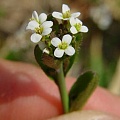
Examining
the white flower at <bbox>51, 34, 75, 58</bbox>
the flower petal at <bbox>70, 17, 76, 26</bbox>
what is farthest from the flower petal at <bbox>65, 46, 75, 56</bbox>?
the flower petal at <bbox>70, 17, 76, 26</bbox>

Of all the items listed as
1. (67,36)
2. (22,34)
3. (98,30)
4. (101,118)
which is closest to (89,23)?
(98,30)

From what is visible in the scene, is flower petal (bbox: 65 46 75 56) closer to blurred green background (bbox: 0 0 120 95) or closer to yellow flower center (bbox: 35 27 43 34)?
yellow flower center (bbox: 35 27 43 34)

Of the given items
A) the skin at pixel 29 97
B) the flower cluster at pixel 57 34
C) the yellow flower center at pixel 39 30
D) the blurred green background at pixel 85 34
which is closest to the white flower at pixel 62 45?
the flower cluster at pixel 57 34

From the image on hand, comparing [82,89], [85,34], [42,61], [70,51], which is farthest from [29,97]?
[85,34]

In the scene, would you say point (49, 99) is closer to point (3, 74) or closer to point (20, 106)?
point (20, 106)

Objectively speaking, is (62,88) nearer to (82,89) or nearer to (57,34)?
(82,89)

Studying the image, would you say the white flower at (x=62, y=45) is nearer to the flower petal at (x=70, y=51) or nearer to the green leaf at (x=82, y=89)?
the flower petal at (x=70, y=51)

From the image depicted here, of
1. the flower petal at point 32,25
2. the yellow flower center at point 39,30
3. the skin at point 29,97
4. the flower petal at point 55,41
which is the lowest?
the skin at point 29,97
